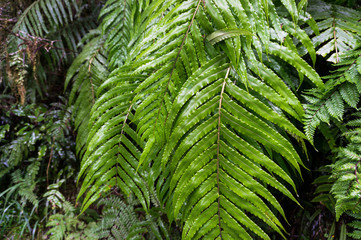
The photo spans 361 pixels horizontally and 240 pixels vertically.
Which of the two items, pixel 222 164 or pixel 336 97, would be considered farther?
pixel 336 97

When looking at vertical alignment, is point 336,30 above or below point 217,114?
above

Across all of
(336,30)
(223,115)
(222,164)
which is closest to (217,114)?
(223,115)

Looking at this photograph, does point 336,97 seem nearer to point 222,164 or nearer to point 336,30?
point 336,30

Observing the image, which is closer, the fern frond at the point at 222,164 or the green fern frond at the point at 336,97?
the fern frond at the point at 222,164

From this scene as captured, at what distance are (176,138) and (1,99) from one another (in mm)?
2801

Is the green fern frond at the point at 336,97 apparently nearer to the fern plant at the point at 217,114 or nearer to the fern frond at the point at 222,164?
the fern plant at the point at 217,114

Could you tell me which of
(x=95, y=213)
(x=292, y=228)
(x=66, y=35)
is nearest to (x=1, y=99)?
(x=66, y=35)

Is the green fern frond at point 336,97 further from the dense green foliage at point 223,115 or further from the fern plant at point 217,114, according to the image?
the fern plant at point 217,114

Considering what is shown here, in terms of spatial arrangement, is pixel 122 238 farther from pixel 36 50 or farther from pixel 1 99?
pixel 1 99

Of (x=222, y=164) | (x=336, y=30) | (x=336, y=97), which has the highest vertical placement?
(x=336, y=30)

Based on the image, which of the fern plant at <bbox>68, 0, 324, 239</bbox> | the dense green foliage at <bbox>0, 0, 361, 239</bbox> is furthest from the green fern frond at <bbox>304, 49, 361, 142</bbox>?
the fern plant at <bbox>68, 0, 324, 239</bbox>

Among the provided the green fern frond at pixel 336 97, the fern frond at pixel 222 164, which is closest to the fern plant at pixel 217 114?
the fern frond at pixel 222 164

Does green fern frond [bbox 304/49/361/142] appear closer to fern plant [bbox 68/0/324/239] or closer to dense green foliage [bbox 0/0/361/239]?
Result: dense green foliage [bbox 0/0/361/239]

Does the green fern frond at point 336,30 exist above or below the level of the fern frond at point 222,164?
above
